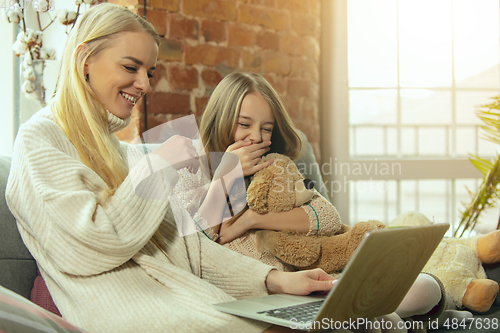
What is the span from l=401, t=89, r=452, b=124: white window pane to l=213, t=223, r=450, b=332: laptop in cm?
163

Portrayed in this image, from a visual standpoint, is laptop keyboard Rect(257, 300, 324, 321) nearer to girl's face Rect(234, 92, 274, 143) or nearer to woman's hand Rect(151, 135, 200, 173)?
woman's hand Rect(151, 135, 200, 173)

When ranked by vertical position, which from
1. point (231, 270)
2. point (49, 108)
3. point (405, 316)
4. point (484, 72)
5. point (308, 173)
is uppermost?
point (484, 72)

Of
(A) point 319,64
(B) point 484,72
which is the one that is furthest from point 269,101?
(B) point 484,72

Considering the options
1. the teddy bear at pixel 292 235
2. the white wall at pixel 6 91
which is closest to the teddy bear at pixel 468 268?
the teddy bear at pixel 292 235

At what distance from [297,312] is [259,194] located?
0.38 metres

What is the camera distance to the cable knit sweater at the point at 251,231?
0.95m

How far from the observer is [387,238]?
1.64 ft

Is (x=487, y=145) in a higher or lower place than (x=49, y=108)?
lower

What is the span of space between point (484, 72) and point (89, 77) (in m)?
2.09

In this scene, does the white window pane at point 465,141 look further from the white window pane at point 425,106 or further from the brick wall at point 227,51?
the brick wall at point 227,51

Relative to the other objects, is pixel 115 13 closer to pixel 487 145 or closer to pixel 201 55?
pixel 201 55

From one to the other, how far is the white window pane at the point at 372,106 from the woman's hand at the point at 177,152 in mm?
1410

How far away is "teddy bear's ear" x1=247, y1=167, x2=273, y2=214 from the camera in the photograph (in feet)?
3.14

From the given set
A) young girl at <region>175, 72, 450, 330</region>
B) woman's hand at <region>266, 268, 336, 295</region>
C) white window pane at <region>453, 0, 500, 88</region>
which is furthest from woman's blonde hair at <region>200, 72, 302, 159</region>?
white window pane at <region>453, 0, 500, 88</region>
